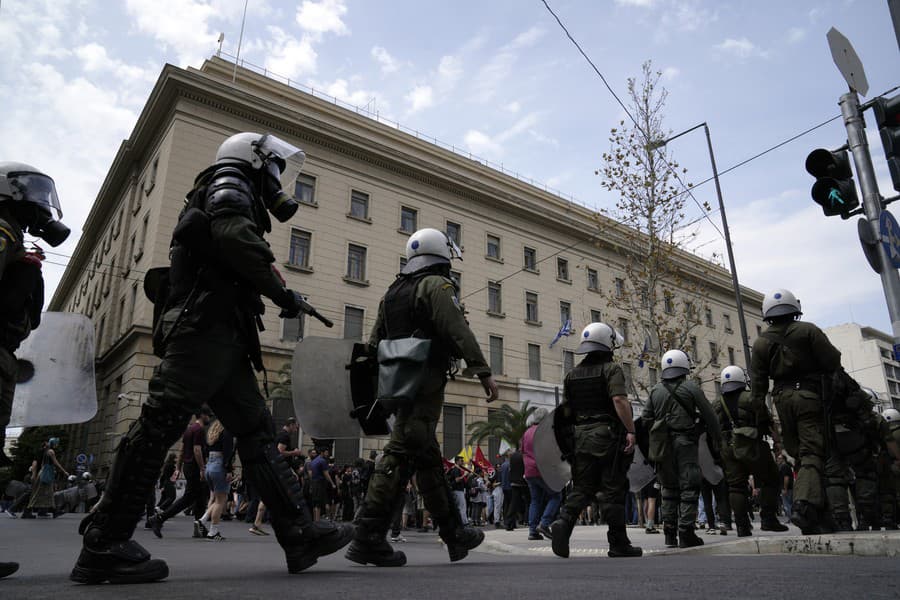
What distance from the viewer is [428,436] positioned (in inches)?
146

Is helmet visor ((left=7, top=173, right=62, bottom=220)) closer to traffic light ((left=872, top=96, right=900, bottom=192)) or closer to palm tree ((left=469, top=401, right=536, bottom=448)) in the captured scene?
traffic light ((left=872, top=96, right=900, bottom=192))

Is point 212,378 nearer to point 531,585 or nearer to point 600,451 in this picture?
point 531,585

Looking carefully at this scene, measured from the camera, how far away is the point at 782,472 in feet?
51.2

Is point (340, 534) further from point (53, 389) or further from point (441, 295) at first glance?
point (53, 389)

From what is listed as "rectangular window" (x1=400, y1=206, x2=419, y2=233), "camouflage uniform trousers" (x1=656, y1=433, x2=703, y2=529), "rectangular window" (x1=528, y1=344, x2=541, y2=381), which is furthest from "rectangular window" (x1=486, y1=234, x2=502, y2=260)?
"camouflage uniform trousers" (x1=656, y1=433, x2=703, y2=529)

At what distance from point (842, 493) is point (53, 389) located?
5.99m

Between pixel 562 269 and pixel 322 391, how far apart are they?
100 feet

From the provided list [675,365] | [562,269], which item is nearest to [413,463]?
[675,365]

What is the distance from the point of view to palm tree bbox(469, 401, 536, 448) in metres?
26.3

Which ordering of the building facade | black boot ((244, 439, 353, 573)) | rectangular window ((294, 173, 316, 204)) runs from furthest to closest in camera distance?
1. the building facade
2. rectangular window ((294, 173, 316, 204))
3. black boot ((244, 439, 353, 573))

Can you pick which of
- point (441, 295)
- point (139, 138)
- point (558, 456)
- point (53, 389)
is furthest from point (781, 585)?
point (139, 138)

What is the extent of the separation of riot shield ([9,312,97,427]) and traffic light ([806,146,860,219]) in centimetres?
660

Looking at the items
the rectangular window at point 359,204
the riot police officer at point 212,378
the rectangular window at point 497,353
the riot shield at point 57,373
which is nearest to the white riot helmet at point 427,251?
the riot police officer at point 212,378

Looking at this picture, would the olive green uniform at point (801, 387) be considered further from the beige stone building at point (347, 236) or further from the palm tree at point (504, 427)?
the palm tree at point (504, 427)
